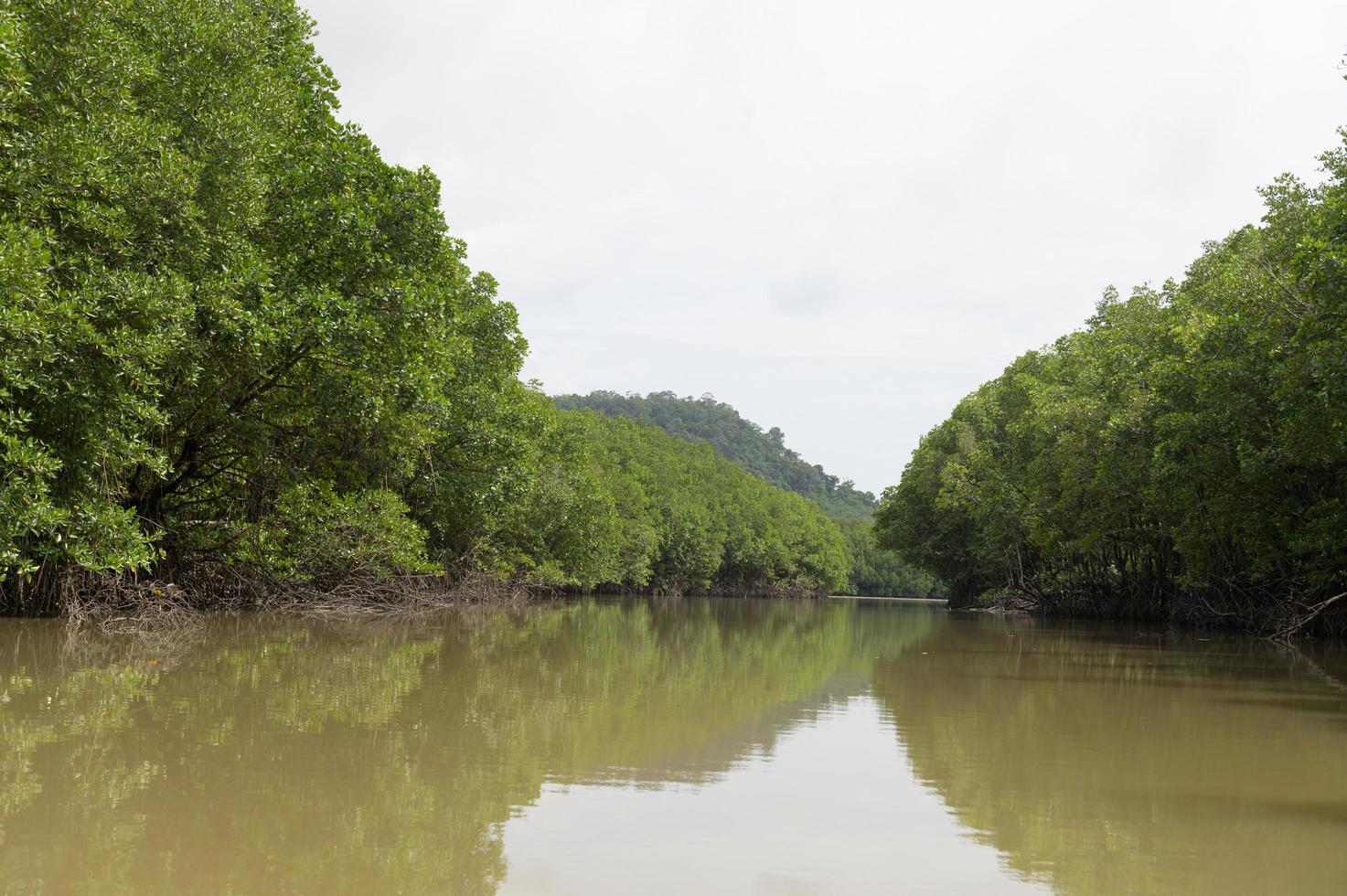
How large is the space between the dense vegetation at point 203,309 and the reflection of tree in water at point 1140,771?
25.1ft

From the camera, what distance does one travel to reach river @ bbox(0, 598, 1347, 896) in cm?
336

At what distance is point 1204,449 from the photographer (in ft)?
58.4

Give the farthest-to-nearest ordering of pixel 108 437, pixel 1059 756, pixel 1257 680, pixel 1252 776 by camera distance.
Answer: pixel 1257 680
pixel 108 437
pixel 1059 756
pixel 1252 776

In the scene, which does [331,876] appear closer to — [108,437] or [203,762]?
[203,762]

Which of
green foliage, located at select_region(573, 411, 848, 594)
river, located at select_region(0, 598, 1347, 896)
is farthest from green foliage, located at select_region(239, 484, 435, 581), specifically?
green foliage, located at select_region(573, 411, 848, 594)

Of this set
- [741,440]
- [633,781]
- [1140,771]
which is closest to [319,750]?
[633,781]

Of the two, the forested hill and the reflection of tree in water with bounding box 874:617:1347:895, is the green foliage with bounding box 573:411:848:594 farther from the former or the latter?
the forested hill

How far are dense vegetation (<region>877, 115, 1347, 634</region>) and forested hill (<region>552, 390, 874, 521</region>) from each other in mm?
95094

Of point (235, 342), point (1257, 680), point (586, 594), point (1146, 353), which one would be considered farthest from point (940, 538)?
point (235, 342)

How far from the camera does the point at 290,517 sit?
14352mm

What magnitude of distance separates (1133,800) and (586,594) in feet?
144

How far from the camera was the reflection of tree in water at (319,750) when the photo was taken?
328 centimetres

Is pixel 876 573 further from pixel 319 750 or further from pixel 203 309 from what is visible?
pixel 319 750

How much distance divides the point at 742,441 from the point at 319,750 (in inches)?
5466
